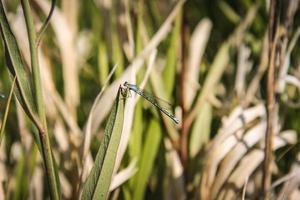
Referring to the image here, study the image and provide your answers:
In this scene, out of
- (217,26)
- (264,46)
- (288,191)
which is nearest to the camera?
(288,191)

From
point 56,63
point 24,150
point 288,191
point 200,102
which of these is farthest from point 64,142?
point 56,63

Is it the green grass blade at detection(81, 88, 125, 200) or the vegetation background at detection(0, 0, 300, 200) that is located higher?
the vegetation background at detection(0, 0, 300, 200)

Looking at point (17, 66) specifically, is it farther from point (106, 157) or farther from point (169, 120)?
point (169, 120)

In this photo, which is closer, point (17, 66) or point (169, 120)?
Answer: point (17, 66)

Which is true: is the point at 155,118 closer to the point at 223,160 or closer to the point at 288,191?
the point at 223,160

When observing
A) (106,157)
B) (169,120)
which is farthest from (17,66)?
(169,120)

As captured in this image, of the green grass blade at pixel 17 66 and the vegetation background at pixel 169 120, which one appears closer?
the green grass blade at pixel 17 66

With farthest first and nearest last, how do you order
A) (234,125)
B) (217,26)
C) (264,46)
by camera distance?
(217,26)
(264,46)
(234,125)

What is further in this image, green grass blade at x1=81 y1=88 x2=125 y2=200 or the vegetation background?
the vegetation background
